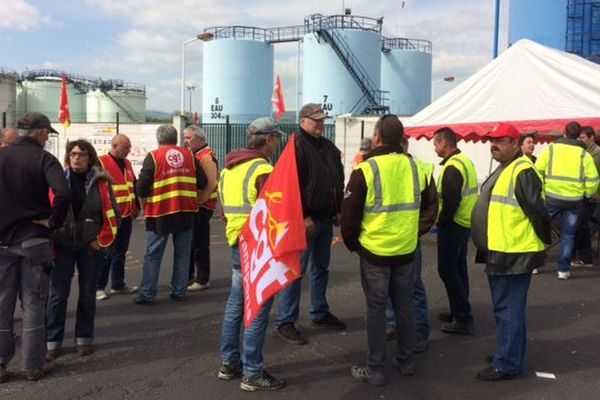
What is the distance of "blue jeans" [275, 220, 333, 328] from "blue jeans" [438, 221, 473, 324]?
41.8 inches

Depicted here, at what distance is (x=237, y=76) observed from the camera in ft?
124

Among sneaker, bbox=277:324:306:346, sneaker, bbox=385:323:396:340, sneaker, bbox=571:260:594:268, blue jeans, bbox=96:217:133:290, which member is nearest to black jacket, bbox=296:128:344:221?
sneaker, bbox=277:324:306:346

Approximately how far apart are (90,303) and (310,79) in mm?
32554

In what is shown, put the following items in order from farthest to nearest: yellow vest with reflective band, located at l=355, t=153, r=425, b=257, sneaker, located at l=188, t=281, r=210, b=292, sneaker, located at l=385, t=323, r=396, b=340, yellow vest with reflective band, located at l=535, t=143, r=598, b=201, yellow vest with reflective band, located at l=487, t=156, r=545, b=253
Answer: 1. yellow vest with reflective band, located at l=535, t=143, r=598, b=201
2. sneaker, located at l=188, t=281, r=210, b=292
3. sneaker, located at l=385, t=323, r=396, b=340
4. yellow vest with reflective band, located at l=487, t=156, r=545, b=253
5. yellow vest with reflective band, located at l=355, t=153, r=425, b=257

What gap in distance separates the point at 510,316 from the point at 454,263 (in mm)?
1166

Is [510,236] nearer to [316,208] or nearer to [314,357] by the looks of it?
[316,208]

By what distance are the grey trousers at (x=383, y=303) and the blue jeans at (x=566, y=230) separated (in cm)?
419

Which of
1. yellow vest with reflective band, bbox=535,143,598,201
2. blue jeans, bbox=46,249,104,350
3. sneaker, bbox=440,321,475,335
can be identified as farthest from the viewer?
yellow vest with reflective band, bbox=535,143,598,201

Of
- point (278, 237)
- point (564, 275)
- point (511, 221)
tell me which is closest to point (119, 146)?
point (278, 237)

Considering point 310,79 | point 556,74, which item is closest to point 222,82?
point 310,79

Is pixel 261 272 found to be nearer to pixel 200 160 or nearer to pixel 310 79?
pixel 200 160

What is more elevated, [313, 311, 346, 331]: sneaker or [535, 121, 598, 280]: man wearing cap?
[535, 121, 598, 280]: man wearing cap

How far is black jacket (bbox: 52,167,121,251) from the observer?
468 cm

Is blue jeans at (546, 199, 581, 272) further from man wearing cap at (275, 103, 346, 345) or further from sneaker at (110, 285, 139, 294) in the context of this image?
sneaker at (110, 285, 139, 294)
